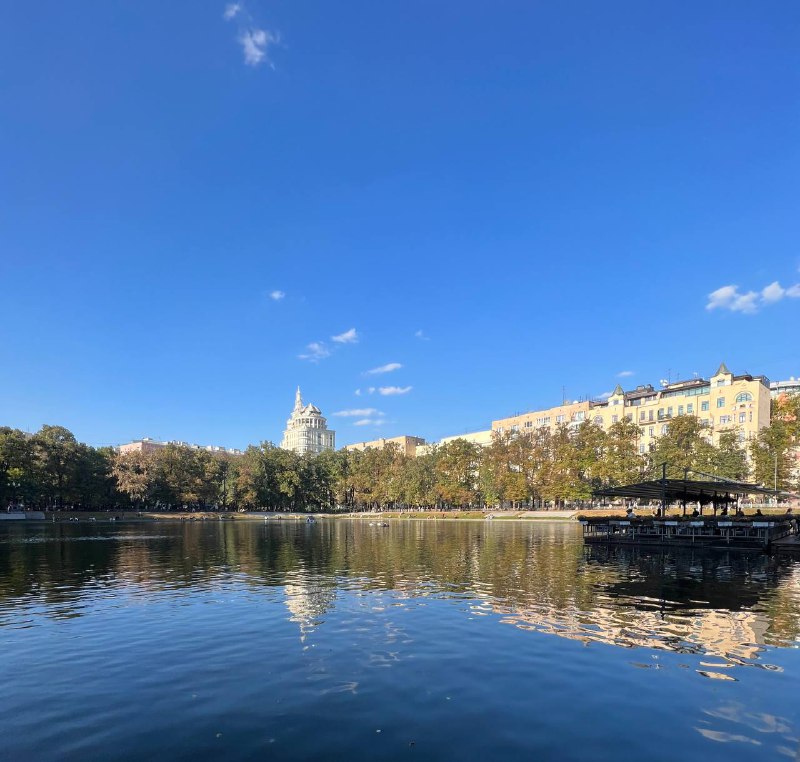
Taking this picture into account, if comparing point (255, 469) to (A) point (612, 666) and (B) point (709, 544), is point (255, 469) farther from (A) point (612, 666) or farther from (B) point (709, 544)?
(A) point (612, 666)

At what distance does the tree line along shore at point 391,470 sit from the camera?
112 meters

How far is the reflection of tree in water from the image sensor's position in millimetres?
19375

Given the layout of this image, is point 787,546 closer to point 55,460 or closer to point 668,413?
point 668,413

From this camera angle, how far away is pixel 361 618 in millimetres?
20453

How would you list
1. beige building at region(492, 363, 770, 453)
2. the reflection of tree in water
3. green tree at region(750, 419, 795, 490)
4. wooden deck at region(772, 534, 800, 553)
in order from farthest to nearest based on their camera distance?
beige building at region(492, 363, 770, 453) < green tree at region(750, 419, 795, 490) < wooden deck at region(772, 534, 800, 553) < the reflection of tree in water

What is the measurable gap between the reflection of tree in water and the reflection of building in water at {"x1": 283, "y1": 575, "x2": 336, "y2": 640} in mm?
55

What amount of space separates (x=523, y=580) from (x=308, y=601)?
39.2ft

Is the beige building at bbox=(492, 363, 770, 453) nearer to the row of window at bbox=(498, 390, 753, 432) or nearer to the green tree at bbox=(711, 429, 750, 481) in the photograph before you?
the row of window at bbox=(498, 390, 753, 432)

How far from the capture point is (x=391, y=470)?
6560 inches

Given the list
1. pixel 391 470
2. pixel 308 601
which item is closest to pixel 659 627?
pixel 308 601

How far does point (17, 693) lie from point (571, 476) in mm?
120676

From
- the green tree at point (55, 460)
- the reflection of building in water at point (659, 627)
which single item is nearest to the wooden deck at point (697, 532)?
the reflection of building in water at point (659, 627)

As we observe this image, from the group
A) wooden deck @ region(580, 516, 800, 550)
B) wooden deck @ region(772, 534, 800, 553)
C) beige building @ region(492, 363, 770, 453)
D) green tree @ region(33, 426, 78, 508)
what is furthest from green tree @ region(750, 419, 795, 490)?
green tree @ region(33, 426, 78, 508)

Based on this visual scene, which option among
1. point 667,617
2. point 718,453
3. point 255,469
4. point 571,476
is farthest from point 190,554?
point 255,469
